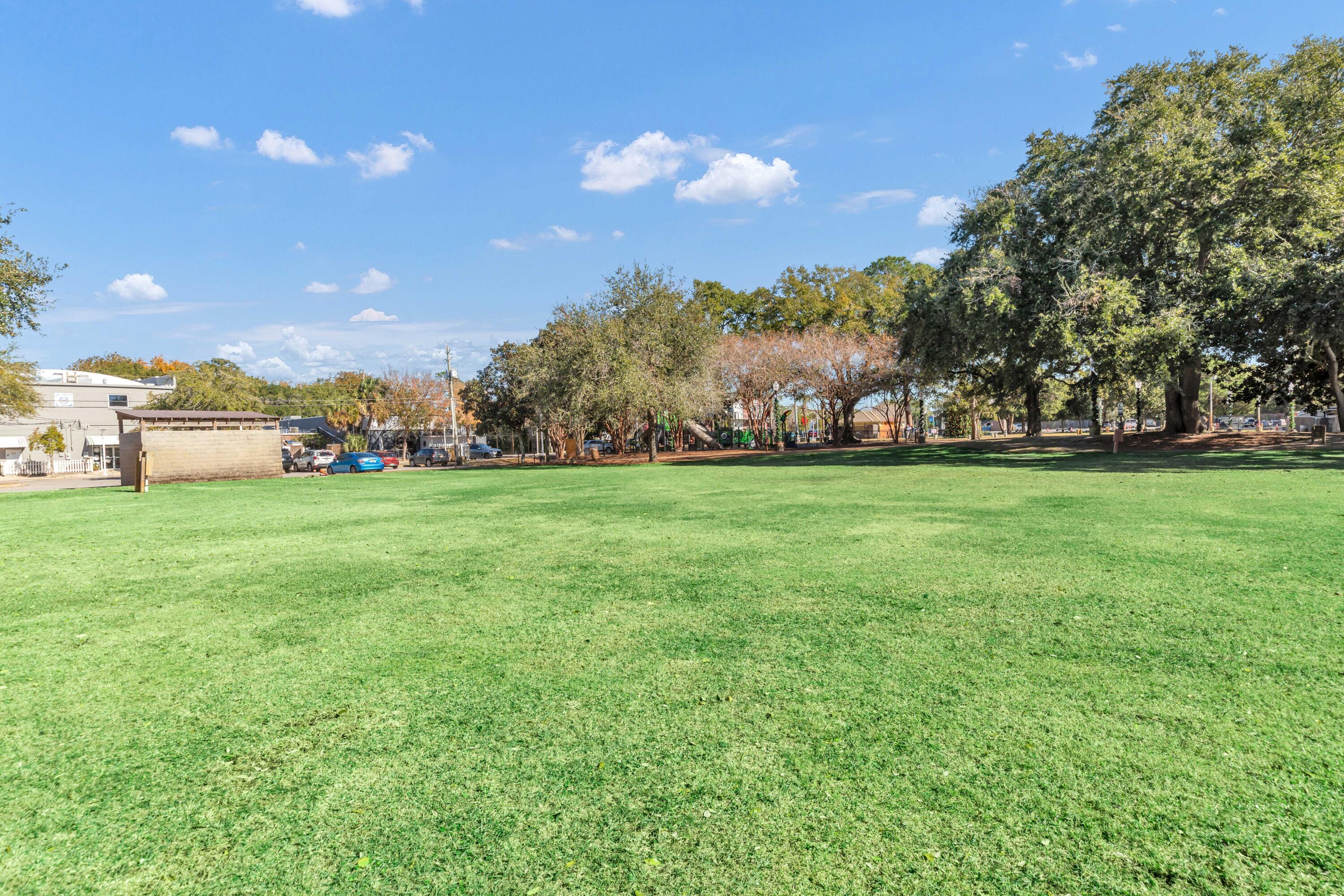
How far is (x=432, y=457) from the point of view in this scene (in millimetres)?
51781

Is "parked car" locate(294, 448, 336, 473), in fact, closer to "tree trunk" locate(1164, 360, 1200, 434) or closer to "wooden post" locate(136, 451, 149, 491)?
"wooden post" locate(136, 451, 149, 491)

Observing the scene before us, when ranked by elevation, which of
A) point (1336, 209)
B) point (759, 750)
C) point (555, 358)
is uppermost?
point (1336, 209)

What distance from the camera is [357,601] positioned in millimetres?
6809

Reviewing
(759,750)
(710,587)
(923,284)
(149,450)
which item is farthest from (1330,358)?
(149,450)

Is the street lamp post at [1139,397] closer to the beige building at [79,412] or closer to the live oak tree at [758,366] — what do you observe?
the live oak tree at [758,366]

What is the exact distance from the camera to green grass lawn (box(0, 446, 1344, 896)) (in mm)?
2715

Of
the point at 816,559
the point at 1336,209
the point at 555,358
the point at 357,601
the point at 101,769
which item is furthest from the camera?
the point at 555,358

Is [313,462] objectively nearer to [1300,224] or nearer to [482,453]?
[482,453]

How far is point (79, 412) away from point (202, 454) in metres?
44.3

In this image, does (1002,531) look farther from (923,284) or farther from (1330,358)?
(1330,358)

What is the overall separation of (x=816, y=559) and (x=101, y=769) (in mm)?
6565

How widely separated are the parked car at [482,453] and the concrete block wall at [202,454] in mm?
26057

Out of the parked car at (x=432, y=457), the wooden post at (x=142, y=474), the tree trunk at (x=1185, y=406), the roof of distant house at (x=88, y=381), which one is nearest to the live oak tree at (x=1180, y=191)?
the tree trunk at (x=1185, y=406)

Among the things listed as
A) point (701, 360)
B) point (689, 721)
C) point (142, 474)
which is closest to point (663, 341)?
point (701, 360)
